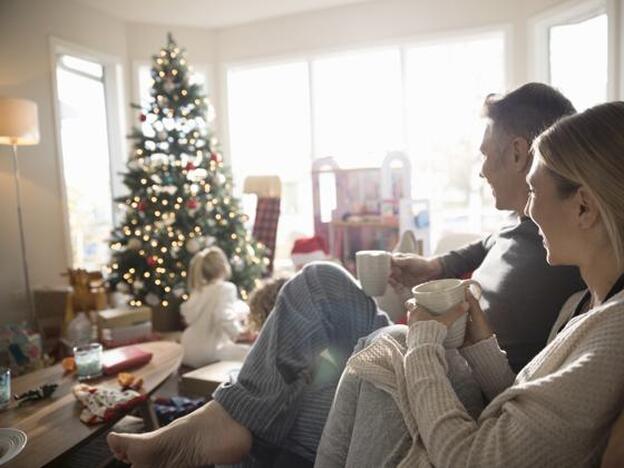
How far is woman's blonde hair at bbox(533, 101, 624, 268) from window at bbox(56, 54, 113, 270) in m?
4.65

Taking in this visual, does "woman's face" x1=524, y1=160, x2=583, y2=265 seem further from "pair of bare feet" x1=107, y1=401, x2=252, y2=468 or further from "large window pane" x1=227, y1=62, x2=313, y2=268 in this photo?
"large window pane" x1=227, y1=62, x2=313, y2=268

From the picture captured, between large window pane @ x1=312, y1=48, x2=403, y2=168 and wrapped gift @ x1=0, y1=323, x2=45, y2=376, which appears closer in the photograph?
wrapped gift @ x1=0, y1=323, x2=45, y2=376

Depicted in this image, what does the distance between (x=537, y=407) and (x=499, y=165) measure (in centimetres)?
96

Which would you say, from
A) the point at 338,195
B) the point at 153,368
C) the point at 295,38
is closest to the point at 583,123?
the point at 153,368

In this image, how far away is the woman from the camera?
775 mm

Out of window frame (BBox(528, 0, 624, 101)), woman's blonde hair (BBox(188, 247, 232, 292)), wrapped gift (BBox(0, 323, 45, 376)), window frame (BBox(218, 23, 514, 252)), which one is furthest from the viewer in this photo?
window frame (BBox(218, 23, 514, 252))

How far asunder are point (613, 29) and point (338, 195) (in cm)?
235

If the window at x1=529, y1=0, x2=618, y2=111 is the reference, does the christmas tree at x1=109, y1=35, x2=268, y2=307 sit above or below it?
below

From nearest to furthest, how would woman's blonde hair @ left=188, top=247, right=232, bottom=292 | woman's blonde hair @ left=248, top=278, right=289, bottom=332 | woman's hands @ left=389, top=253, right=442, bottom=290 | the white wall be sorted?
1. woman's hands @ left=389, top=253, right=442, bottom=290
2. woman's blonde hair @ left=248, top=278, right=289, bottom=332
3. woman's blonde hair @ left=188, top=247, right=232, bottom=292
4. the white wall

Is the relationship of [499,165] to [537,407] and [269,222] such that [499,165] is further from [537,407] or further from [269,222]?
[269,222]

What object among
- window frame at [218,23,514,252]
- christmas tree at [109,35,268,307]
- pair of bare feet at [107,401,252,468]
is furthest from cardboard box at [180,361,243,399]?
window frame at [218,23,514,252]

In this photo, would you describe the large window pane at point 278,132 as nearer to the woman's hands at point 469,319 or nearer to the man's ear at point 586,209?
the woman's hands at point 469,319

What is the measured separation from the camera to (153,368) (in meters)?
2.09

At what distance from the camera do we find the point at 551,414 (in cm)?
78
